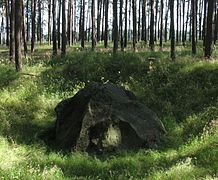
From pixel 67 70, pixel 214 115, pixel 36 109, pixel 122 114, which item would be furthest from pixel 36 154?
pixel 67 70

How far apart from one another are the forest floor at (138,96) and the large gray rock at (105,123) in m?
0.51

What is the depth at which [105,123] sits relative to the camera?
12297 mm

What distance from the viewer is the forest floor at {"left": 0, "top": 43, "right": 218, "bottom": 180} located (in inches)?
377

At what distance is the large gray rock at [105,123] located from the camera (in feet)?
39.8

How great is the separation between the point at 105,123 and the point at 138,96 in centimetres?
397

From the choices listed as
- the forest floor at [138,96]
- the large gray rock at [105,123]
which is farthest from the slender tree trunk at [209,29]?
the large gray rock at [105,123]

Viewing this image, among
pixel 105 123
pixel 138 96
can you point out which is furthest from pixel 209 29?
pixel 105 123

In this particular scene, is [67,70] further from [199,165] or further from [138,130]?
[199,165]

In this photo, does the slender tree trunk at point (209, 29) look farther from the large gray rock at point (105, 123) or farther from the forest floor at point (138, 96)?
the large gray rock at point (105, 123)

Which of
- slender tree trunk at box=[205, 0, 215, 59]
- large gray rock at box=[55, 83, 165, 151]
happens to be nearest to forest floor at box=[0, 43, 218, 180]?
large gray rock at box=[55, 83, 165, 151]

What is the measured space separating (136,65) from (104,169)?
29.5ft

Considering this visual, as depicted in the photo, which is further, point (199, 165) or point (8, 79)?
point (8, 79)

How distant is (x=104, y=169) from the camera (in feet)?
33.4

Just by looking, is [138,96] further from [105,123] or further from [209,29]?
[209,29]
